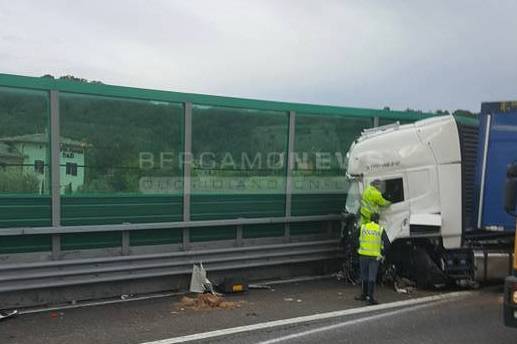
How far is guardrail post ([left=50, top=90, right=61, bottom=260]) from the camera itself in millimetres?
7988

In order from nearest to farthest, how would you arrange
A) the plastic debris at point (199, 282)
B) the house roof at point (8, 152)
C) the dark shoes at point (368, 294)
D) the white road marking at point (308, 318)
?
the white road marking at point (308, 318) < the house roof at point (8, 152) < the dark shoes at point (368, 294) < the plastic debris at point (199, 282)

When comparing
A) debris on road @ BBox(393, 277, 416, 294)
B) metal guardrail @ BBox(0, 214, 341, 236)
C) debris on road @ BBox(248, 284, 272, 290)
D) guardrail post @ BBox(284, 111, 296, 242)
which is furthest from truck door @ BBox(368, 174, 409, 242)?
debris on road @ BBox(248, 284, 272, 290)

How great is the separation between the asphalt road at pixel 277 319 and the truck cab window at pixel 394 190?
1580 mm

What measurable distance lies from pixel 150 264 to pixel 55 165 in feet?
6.52

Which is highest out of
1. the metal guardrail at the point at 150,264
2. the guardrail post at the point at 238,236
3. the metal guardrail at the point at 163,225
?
the metal guardrail at the point at 163,225

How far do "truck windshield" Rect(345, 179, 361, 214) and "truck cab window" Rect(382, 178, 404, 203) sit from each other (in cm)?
63

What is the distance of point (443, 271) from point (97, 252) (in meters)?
5.37

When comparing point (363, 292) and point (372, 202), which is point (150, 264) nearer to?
point (363, 292)

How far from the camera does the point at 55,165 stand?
26.3 feet

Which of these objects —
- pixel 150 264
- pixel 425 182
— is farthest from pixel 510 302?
pixel 150 264

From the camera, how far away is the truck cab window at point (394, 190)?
930cm

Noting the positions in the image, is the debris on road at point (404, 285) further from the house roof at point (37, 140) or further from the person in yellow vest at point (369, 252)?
the house roof at point (37, 140)

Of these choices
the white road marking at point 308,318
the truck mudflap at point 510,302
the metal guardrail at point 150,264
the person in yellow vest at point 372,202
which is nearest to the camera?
the truck mudflap at point 510,302

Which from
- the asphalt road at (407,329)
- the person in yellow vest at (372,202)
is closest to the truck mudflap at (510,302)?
the asphalt road at (407,329)
